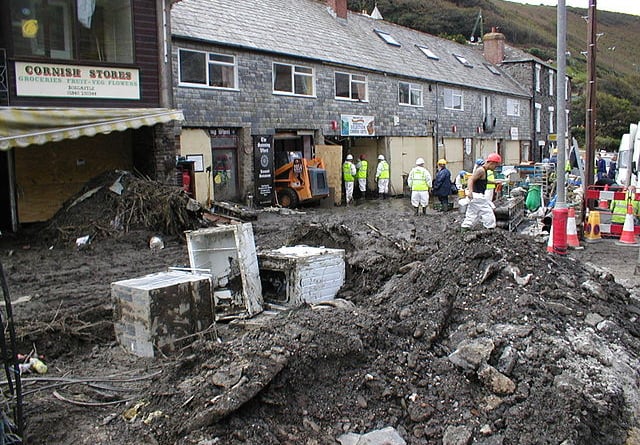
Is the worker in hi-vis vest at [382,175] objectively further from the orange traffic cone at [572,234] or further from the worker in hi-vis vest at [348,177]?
the orange traffic cone at [572,234]

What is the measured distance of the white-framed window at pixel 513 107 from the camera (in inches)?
1502

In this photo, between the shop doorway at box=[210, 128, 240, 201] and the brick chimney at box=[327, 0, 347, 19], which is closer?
the shop doorway at box=[210, 128, 240, 201]

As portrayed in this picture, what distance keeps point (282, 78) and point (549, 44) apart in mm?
77953

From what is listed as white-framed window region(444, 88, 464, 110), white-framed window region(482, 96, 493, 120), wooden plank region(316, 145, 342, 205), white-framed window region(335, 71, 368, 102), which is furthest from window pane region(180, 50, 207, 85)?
white-framed window region(482, 96, 493, 120)

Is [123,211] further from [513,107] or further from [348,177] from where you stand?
[513,107]

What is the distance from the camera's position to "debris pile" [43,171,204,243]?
1248cm

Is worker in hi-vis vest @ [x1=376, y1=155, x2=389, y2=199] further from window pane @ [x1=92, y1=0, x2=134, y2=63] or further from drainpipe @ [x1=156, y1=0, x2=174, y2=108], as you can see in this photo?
window pane @ [x1=92, y1=0, x2=134, y2=63]

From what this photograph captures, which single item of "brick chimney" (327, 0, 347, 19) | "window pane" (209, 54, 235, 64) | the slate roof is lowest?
"window pane" (209, 54, 235, 64)

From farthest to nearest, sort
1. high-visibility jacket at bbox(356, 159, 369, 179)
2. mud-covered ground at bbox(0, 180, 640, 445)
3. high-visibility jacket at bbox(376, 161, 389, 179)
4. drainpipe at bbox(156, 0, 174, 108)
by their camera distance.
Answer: high-visibility jacket at bbox(376, 161, 389, 179) → high-visibility jacket at bbox(356, 159, 369, 179) → drainpipe at bbox(156, 0, 174, 108) → mud-covered ground at bbox(0, 180, 640, 445)

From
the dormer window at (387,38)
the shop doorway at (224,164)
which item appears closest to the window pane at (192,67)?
the shop doorway at (224,164)

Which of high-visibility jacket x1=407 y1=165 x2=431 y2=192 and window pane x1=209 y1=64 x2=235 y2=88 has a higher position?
window pane x1=209 y1=64 x2=235 y2=88

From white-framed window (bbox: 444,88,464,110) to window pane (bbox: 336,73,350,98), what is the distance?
8301 mm

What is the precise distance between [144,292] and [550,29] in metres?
116

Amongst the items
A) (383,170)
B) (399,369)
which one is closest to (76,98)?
(399,369)
